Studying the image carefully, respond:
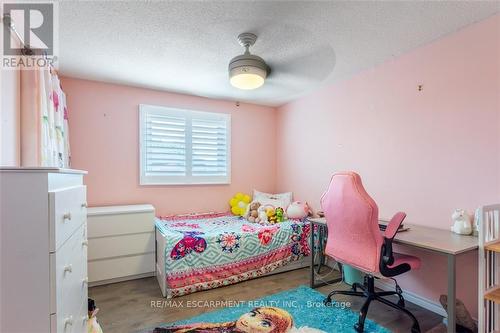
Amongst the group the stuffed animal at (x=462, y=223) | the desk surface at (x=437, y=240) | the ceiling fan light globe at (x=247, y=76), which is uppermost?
the ceiling fan light globe at (x=247, y=76)

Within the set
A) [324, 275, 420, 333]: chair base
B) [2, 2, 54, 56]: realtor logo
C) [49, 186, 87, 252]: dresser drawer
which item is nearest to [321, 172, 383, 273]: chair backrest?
[324, 275, 420, 333]: chair base

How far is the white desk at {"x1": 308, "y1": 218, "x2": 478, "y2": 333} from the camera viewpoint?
5.11 feet

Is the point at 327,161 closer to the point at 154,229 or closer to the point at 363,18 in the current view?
the point at 363,18

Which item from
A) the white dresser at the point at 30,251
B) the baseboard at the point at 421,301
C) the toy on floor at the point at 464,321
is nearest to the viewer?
the white dresser at the point at 30,251

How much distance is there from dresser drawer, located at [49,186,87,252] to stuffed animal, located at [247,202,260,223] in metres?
2.26

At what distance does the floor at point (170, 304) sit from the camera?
203 centimetres

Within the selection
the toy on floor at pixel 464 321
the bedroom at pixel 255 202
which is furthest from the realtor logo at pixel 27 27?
the toy on floor at pixel 464 321

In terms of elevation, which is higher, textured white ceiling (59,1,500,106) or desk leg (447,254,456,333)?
textured white ceiling (59,1,500,106)

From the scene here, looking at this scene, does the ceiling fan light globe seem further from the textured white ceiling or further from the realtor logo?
the realtor logo

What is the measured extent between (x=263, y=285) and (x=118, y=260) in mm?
1608

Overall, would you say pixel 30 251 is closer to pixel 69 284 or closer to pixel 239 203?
pixel 69 284

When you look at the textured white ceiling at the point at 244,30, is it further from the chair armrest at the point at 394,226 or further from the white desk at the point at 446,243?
the white desk at the point at 446,243

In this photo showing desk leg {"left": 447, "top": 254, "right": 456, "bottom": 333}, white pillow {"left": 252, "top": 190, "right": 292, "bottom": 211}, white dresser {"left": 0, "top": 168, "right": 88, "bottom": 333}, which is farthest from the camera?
white pillow {"left": 252, "top": 190, "right": 292, "bottom": 211}

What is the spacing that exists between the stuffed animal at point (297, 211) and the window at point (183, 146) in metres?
1.10
